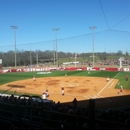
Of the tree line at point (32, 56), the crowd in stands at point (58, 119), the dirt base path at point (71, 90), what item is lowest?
the dirt base path at point (71, 90)

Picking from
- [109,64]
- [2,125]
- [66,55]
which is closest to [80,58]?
[66,55]

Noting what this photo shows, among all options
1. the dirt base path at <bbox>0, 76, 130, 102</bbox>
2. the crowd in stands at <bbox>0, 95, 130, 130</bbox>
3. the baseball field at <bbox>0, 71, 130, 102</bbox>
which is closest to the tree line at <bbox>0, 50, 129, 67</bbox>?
the baseball field at <bbox>0, 71, 130, 102</bbox>

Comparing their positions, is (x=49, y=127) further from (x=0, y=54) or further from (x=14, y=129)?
(x=0, y=54)

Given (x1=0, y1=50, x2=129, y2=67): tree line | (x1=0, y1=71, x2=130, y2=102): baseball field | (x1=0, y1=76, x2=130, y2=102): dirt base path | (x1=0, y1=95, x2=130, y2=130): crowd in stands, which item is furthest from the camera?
(x1=0, y1=50, x2=129, y2=67): tree line

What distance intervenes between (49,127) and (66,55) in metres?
78.1

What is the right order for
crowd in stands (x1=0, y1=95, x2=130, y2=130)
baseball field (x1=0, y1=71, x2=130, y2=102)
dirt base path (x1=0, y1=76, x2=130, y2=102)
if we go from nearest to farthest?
crowd in stands (x1=0, y1=95, x2=130, y2=130) < dirt base path (x1=0, y1=76, x2=130, y2=102) < baseball field (x1=0, y1=71, x2=130, y2=102)

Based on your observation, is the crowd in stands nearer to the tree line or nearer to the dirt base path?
the dirt base path

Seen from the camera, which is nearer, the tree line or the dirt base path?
the dirt base path

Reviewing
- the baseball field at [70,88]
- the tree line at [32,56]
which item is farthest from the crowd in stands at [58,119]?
the tree line at [32,56]

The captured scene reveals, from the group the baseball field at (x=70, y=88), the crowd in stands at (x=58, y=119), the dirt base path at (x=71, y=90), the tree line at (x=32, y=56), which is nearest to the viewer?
the crowd in stands at (x=58, y=119)

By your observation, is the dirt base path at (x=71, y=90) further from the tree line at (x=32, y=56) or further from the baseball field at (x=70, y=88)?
the tree line at (x=32, y=56)

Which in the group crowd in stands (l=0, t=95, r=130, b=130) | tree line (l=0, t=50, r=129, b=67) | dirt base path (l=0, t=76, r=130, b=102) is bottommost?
dirt base path (l=0, t=76, r=130, b=102)

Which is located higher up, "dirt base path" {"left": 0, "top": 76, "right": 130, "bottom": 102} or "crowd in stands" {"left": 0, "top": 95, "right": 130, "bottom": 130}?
"crowd in stands" {"left": 0, "top": 95, "right": 130, "bottom": 130}

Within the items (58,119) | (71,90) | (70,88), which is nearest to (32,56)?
(70,88)
